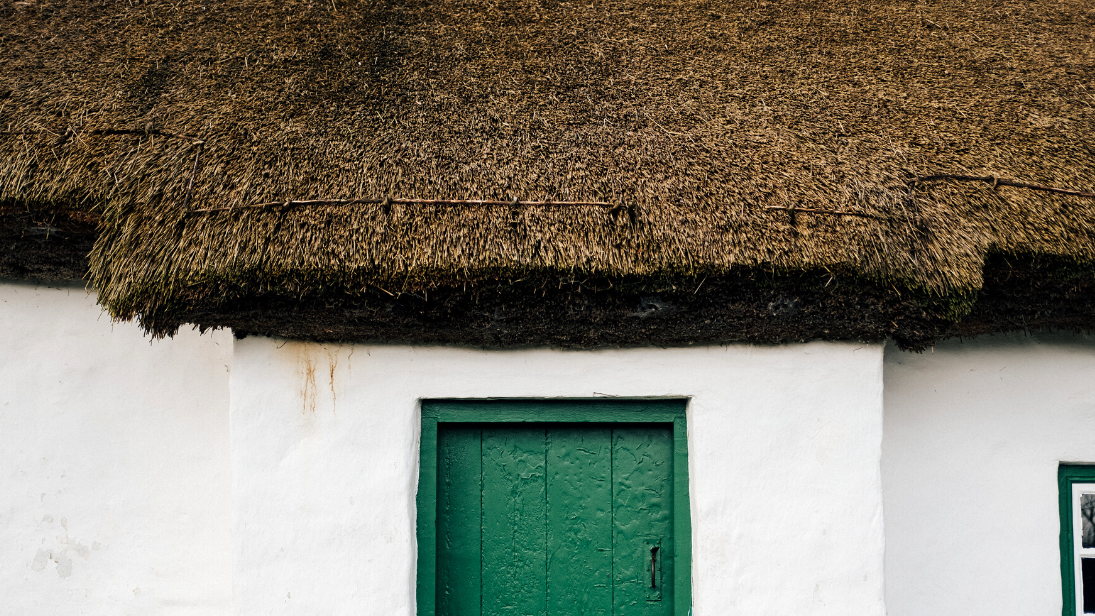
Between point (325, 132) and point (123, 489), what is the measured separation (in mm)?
1834

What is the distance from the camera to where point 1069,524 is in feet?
10.5

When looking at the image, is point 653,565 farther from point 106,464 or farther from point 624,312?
point 106,464

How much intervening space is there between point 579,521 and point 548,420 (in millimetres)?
461

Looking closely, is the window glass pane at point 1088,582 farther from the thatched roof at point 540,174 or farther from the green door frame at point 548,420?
the green door frame at point 548,420

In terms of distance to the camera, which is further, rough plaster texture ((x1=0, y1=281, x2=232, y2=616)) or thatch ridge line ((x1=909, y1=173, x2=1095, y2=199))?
rough plaster texture ((x1=0, y1=281, x2=232, y2=616))

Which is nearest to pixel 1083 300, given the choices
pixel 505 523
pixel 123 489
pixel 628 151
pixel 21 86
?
pixel 628 151

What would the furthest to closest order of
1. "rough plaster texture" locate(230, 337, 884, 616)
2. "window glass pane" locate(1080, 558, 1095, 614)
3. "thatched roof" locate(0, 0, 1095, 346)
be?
"window glass pane" locate(1080, 558, 1095, 614), "rough plaster texture" locate(230, 337, 884, 616), "thatched roof" locate(0, 0, 1095, 346)

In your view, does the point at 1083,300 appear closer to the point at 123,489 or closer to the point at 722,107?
the point at 722,107

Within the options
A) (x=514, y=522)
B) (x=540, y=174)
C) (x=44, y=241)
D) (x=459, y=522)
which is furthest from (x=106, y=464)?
(x=540, y=174)

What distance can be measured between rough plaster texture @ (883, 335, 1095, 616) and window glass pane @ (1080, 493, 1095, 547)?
11.3 inches

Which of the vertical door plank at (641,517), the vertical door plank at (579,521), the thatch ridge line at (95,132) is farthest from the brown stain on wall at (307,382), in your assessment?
the vertical door plank at (641,517)

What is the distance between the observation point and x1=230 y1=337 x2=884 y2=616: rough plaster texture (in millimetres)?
2609

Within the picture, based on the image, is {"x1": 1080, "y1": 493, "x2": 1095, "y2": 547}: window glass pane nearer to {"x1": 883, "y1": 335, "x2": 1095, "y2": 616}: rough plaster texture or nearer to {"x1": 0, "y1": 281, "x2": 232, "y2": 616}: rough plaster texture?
{"x1": 883, "y1": 335, "x2": 1095, "y2": 616}: rough plaster texture

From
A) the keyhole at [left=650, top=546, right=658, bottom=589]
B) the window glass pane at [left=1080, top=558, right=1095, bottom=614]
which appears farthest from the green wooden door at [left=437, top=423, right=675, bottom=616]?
the window glass pane at [left=1080, top=558, right=1095, bottom=614]
